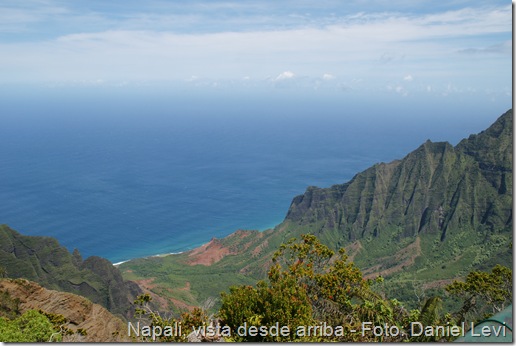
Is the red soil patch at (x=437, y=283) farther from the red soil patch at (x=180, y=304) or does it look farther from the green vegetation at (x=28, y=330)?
the green vegetation at (x=28, y=330)

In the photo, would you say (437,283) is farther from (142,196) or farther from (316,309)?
(142,196)

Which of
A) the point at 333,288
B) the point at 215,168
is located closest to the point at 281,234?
the point at 333,288

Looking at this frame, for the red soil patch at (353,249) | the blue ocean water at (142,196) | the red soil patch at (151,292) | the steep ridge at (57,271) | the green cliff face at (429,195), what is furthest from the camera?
the blue ocean water at (142,196)

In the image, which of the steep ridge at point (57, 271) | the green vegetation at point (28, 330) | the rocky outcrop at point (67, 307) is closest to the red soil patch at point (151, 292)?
the steep ridge at point (57, 271)

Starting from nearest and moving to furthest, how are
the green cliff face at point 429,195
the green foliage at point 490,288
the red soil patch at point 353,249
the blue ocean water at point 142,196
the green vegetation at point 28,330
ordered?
the green vegetation at point 28,330 → the green foliage at point 490,288 → the green cliff face at point 429,195 → the red soil patch at point 353,249 → the blue ocean water at point 142,196

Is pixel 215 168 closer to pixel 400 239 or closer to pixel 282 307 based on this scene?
pixel 400 239
